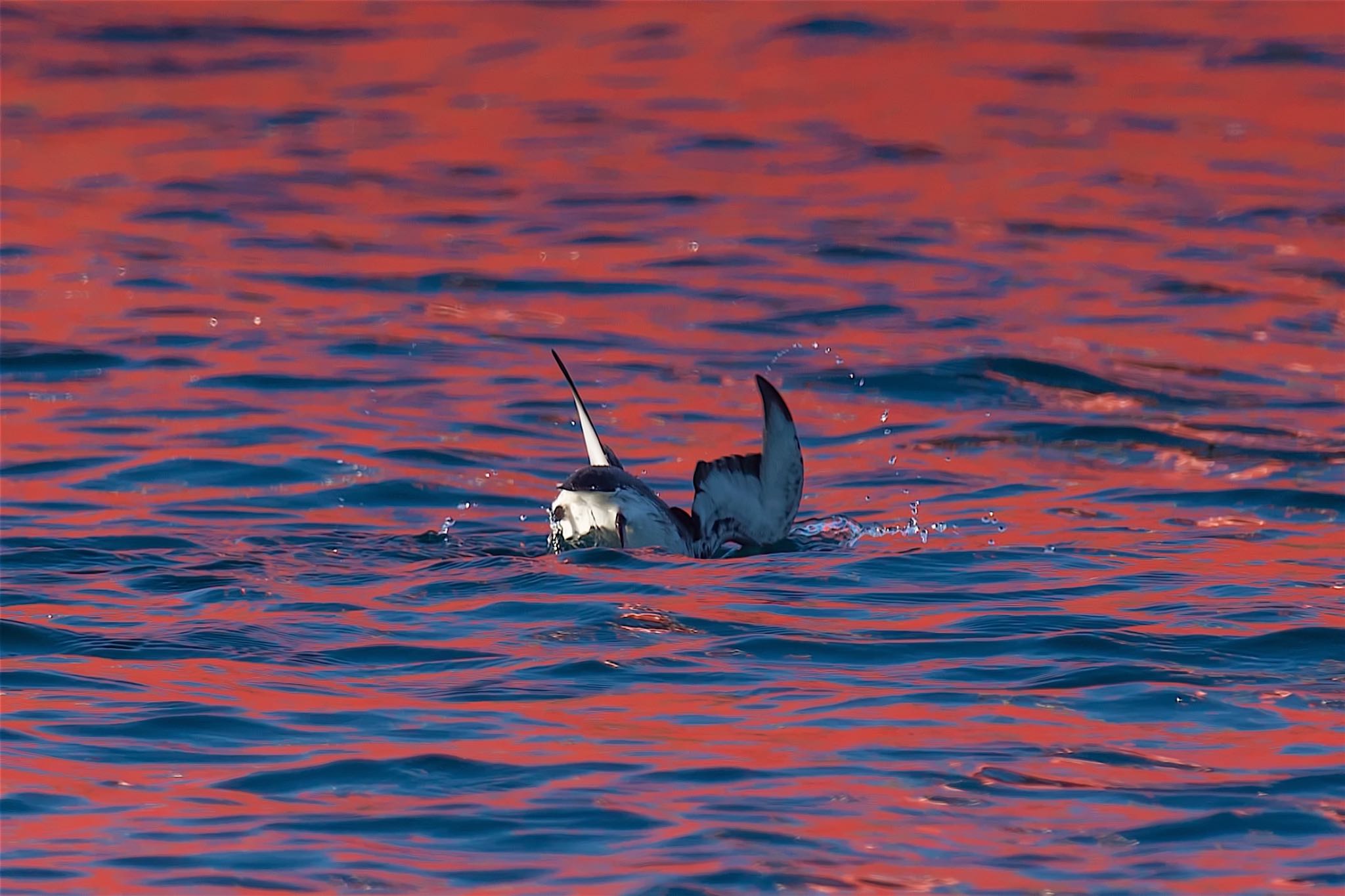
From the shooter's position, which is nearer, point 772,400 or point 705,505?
point 772,400

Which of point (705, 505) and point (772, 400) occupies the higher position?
point (772, 400)

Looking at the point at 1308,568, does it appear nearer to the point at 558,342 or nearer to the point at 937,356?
the point at 937,356

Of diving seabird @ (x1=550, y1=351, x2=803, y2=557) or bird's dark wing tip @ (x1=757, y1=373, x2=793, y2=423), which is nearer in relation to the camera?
diving seabird @ (x1=550, y1=351, x2=803, y2=557)

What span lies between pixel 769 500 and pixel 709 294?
771 centimetres

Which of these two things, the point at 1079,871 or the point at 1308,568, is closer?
the point at 1079,871

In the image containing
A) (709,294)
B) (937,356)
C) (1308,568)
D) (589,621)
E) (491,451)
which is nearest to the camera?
(589,621)

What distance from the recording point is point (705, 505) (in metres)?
9.56

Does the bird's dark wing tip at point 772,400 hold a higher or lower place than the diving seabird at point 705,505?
higher

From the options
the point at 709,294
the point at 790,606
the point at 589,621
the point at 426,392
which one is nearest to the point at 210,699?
the point at 589,621

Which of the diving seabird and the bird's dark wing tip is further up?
the bird's dark wing tip

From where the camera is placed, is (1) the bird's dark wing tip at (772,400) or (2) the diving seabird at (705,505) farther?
(1) the bird's dark wing tip at (772,400)

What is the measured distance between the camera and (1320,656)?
7848 mm

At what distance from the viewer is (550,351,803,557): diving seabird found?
363 inches

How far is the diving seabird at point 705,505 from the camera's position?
9227mm
